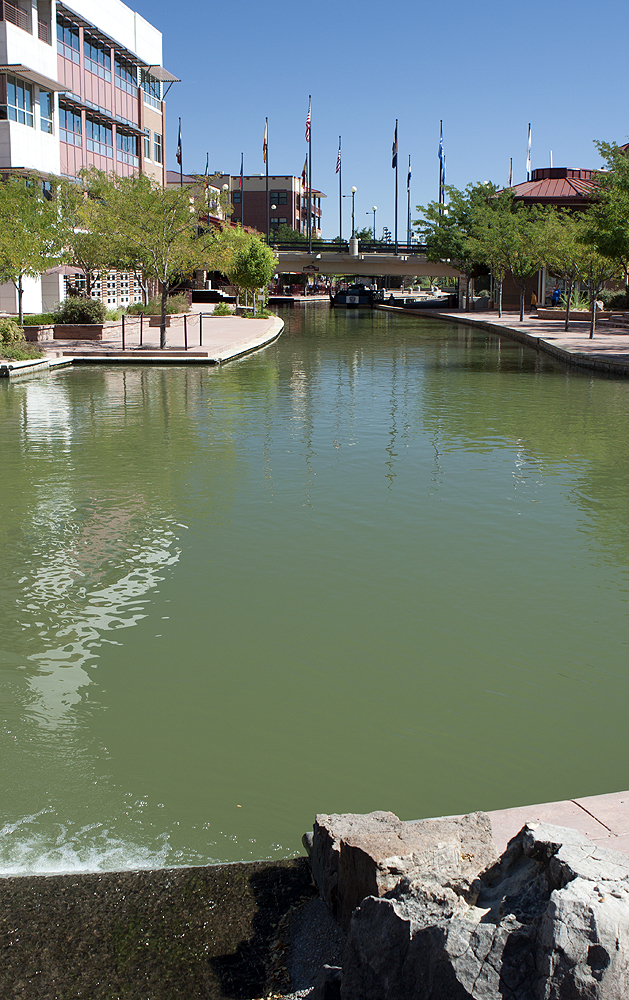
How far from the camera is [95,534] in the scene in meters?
10.3

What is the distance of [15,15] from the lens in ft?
131

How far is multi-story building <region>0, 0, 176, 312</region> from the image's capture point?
39134 millimetres

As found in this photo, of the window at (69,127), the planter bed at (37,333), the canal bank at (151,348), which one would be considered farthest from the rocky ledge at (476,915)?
the window at (69,127)

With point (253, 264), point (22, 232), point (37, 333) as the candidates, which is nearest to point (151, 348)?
point (37, 333)

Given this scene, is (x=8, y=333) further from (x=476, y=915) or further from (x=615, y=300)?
(x=615, y=300)

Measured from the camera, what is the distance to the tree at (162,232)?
30.6 m

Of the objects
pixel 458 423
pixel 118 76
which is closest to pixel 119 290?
pixel 118 76

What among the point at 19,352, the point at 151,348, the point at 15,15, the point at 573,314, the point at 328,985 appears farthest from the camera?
the point at 573,314

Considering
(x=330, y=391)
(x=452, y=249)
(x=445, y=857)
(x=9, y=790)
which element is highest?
(x=452, y=249)

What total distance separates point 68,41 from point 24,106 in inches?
383

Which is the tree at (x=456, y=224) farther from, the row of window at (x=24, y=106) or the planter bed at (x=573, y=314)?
the row of window at (x=24, y=106)

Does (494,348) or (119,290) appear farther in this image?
(119,290)

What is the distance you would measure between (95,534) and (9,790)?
16.8 ft

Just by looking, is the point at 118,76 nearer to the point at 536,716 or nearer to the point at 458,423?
the point at 458,423
